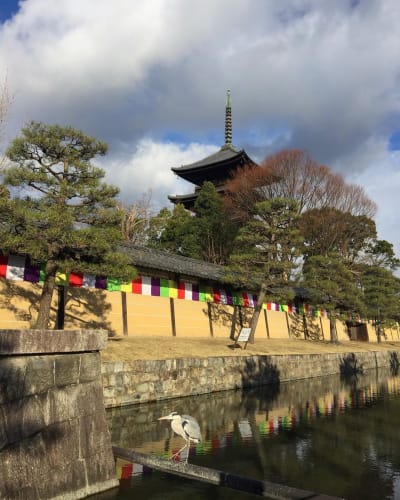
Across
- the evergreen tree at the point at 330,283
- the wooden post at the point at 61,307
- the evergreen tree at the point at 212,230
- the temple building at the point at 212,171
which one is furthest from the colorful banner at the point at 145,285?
the temple building at the point at 212,171

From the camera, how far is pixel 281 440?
26.1 ft

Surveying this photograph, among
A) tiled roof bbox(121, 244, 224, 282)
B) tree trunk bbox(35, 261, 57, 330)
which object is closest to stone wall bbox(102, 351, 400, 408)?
tree trunk bbox(35, 261, 57, 330)

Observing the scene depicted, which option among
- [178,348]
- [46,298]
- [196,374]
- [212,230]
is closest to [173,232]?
[212,230]

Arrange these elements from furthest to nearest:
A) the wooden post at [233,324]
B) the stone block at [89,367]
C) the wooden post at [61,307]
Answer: the wooden post at [233,324], the wooden post at [61,307], the stone block at [89,367]

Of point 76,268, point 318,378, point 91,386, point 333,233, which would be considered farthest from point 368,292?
point 91,386

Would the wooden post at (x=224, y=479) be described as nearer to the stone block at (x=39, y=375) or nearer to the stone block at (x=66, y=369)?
the stone block at (x=66, y=369)

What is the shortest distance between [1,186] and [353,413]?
1115cm

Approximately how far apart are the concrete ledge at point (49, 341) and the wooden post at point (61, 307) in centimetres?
1013

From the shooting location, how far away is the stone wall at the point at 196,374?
1083 centimetres

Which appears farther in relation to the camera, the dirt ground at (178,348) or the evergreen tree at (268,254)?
the evergreen tree at (268,254)

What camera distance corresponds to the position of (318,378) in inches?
746

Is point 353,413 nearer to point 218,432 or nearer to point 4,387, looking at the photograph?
point 218,432

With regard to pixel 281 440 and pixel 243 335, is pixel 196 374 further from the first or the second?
pixel 281 440

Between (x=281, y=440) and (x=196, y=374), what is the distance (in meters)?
5.46
